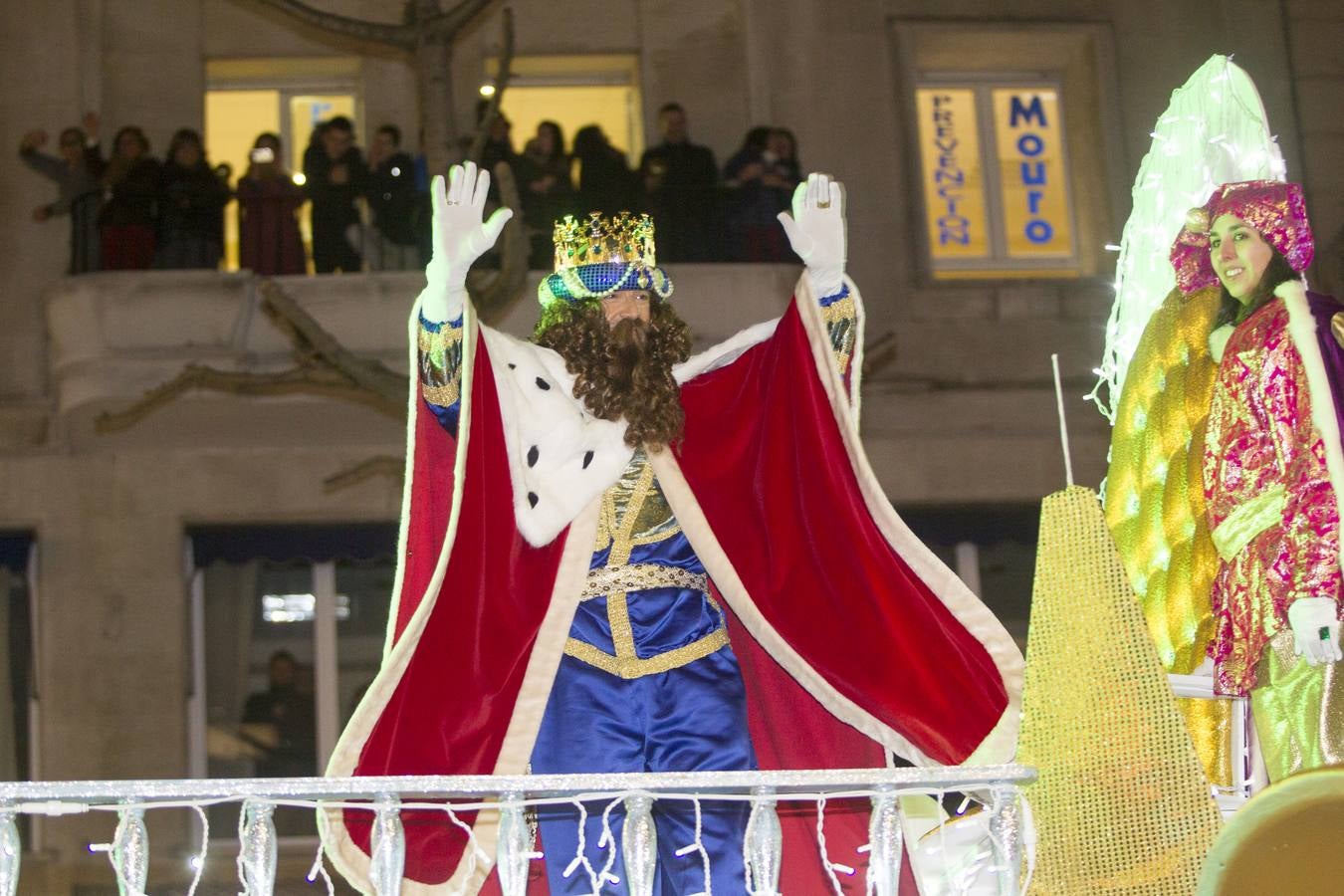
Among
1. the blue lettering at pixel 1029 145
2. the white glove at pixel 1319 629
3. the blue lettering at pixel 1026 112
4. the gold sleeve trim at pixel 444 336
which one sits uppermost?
the blue lettering at pixel 1026 112

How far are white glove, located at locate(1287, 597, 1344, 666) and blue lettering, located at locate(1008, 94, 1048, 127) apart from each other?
8236 millimetres

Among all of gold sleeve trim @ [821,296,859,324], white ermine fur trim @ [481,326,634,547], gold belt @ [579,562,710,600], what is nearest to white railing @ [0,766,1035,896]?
gold belt @ [579,562,710,600]

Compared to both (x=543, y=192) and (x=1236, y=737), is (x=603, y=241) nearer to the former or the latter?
(x=1236, y=737)

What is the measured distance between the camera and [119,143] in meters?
10.5

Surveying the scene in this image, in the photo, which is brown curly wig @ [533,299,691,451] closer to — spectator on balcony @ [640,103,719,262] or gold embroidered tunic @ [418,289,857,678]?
gold embroidered tunic @ [418,289,857,678]

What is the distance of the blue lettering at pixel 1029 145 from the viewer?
1187cm

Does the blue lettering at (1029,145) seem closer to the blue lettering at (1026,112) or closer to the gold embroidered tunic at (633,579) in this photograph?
the blue lettering at (1026,112)

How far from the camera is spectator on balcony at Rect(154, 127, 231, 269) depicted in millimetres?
10430

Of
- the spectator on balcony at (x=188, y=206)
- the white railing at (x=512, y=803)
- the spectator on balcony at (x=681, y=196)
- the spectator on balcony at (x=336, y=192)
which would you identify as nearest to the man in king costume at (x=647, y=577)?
the white railing at (x=512, y=803)

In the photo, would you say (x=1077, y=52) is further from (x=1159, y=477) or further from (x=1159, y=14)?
(x=1159, y=477)

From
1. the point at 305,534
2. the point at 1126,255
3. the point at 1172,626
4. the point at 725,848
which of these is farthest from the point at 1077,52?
the point at 725,848

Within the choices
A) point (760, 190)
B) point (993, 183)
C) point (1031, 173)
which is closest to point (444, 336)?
point (760, 190)

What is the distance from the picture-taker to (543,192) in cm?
1027

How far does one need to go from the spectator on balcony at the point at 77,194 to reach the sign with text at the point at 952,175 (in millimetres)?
4872
